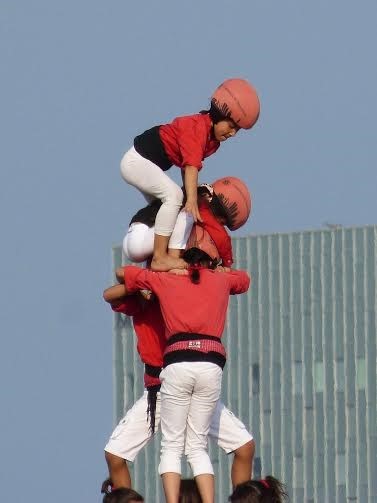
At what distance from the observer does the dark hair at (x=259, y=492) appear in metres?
19.1

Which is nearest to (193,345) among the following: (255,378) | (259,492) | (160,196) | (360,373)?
(160,196)

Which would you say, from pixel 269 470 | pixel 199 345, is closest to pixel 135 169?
→ pixel 199 345

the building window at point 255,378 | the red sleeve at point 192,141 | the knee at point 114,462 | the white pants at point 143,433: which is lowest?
the building window at point 255,378

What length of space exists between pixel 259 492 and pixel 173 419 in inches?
70.2

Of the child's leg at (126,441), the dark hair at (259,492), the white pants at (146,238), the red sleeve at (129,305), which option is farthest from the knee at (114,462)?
the dark hair at (259,492)

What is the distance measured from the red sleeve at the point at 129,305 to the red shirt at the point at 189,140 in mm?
1372

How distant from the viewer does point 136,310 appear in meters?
21.9

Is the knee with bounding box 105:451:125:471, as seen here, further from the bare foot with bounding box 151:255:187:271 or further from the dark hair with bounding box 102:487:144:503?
the dark hair with bounding box 102:487:144:503

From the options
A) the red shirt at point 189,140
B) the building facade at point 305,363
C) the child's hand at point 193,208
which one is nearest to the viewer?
the child's hand at point 193,208

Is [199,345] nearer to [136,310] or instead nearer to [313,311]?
[136,310]

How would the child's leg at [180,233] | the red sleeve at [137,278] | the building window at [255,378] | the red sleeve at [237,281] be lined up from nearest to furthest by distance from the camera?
the red sleeve at [137,278], the red sleeve at [237,281], the child's leg at [180,233], the building window at [255,378]

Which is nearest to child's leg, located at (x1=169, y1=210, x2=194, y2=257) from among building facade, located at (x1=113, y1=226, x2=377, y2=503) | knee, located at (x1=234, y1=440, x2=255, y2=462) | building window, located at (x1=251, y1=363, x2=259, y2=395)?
knee, located at (x1=234, y1=440, x2=255, y2=462)

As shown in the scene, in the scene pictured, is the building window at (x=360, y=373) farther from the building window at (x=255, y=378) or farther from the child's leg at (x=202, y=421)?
the child's leg at (x=202, y=421)

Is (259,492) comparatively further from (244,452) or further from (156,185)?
(156,185)
